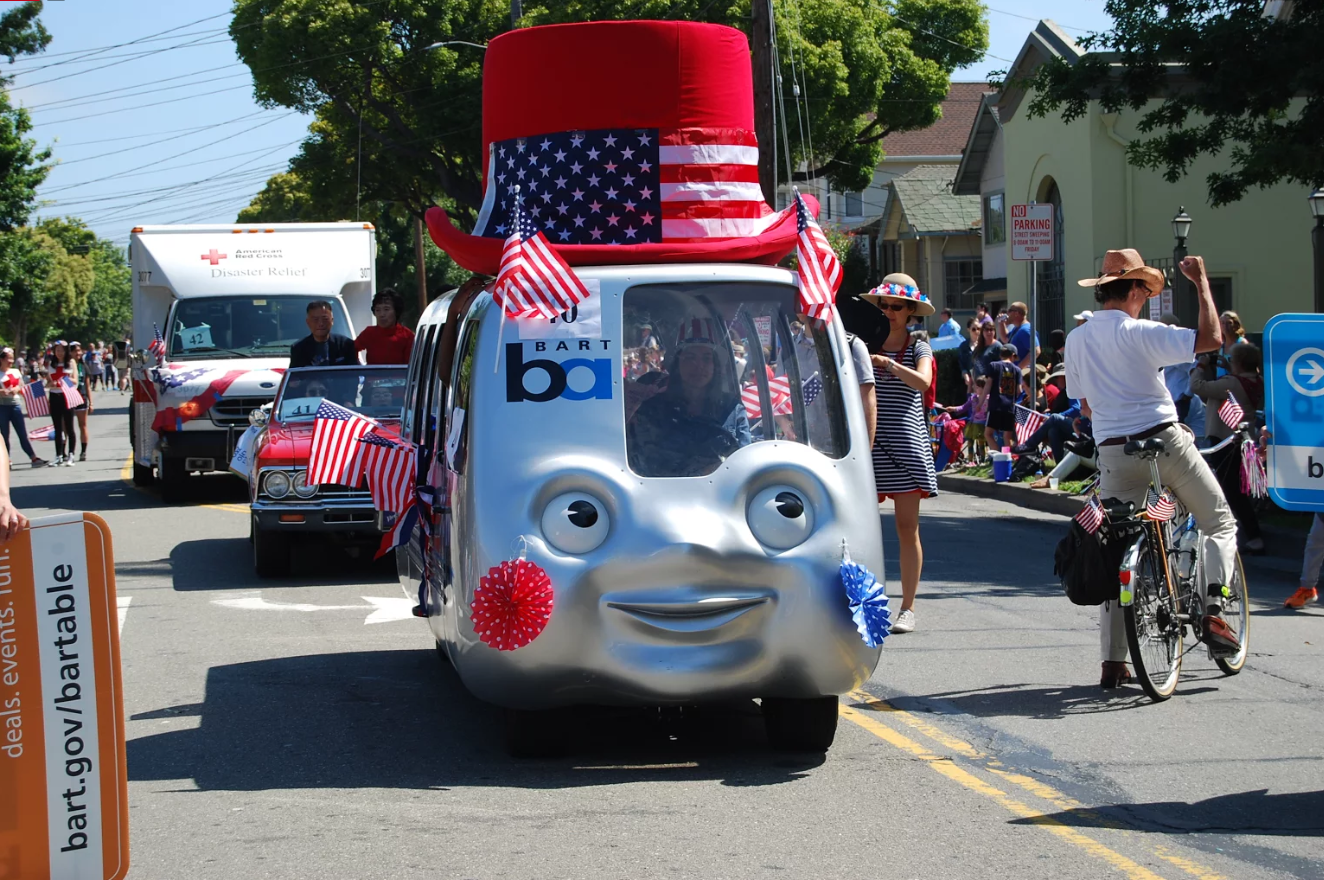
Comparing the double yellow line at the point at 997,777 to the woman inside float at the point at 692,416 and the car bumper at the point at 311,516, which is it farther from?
the car bumper at the point at 311,516

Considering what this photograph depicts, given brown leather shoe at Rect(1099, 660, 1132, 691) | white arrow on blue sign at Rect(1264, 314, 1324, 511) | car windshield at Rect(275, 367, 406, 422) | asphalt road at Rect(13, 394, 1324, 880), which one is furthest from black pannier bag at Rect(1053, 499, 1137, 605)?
car windshield at Rect(275, 367, 406, 422)

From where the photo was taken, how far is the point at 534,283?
6238 millimetres

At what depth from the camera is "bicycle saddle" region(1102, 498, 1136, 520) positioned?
7297 mm

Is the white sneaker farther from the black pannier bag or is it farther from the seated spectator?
the seated spectator

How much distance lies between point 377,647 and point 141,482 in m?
12.8

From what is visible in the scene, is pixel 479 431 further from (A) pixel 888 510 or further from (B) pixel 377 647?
(A) pixel 888 510

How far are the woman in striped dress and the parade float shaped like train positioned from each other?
80.0 inches

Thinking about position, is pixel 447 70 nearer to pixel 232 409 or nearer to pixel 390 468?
pixel 232 409

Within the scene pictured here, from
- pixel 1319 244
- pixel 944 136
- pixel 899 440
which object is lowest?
pixel 899 440

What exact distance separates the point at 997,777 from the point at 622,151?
3013mm

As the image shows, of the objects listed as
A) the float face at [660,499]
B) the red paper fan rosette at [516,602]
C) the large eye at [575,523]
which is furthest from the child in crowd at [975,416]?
the red paper fan rosette at [516,602]

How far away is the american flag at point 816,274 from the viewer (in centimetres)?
649

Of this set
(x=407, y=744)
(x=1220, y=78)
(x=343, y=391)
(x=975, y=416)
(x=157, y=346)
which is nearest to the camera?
(x=407, y=744)

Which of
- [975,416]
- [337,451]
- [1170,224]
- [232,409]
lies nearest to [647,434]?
[337,451]
